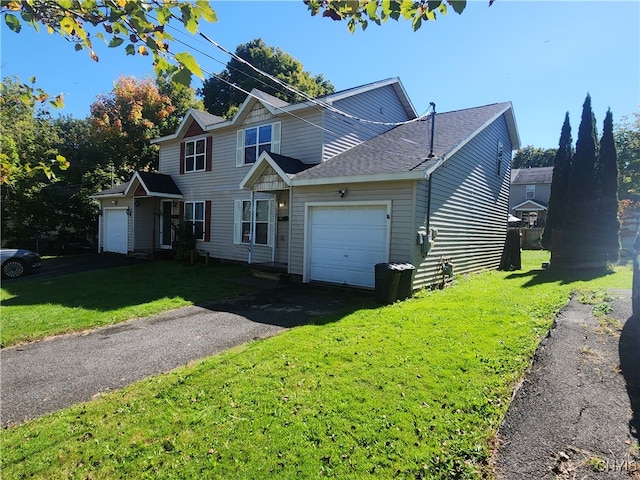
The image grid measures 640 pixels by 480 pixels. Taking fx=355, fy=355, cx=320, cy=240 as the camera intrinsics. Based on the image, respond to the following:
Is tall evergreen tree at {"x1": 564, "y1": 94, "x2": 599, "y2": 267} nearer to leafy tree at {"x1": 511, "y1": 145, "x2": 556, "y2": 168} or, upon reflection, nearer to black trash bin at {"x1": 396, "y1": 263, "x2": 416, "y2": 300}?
black trash bin at {"x1": 396, "y1": 263, "x2": 416, "y2": 300}

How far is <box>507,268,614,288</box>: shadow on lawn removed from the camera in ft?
37.9

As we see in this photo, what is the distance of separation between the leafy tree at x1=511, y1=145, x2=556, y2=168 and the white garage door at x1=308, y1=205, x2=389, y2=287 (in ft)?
217

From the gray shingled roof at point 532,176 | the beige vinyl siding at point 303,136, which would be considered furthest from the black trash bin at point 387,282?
the gray shingled roof at point 532,176

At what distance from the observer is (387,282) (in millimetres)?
8461

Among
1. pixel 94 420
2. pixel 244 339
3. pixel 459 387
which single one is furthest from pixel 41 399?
pixel 459 387

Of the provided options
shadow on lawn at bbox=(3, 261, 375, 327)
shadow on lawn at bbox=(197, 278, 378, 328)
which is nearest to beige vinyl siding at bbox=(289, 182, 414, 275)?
shadow on lawn at bbox=(197, 278, 378, 328)

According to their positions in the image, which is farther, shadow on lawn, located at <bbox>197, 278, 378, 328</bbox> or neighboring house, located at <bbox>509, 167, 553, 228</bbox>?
neighboring house, located at <bbox>509, 167, 553, 228</bbox>

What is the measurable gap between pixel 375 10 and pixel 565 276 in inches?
534

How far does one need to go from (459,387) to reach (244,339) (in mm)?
3607

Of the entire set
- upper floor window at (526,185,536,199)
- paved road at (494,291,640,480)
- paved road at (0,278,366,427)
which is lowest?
paved road at (0,278,366,427)

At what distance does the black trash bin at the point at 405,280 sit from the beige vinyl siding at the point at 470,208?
1.78 ft

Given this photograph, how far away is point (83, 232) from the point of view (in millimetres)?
24219

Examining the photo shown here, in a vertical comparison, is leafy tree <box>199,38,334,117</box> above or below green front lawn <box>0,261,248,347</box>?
above

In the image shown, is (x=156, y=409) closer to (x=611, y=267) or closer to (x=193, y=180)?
(x=193, y=180)
